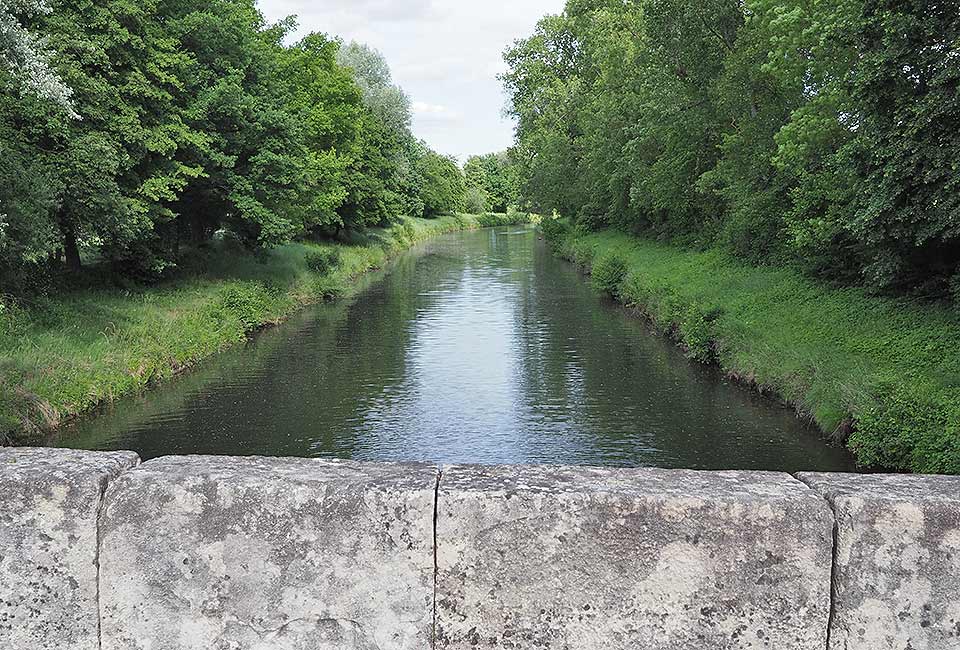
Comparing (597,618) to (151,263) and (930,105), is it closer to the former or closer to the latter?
(930,105)

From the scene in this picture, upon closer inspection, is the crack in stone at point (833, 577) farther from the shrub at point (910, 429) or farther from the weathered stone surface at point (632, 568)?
the shrub at point (910, 429)

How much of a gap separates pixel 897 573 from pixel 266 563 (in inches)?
79.3

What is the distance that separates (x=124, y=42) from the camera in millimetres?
19125

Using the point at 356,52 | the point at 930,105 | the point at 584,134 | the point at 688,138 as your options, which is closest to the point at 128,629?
the point at 930,105

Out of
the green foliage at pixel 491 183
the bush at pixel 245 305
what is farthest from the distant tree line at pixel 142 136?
the green foliage at pixel 491 183

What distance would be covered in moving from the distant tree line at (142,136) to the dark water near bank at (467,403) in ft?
11.6

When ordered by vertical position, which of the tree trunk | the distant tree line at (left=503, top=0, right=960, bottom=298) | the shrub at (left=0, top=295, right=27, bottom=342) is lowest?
the shrub at (left=0, top=295, right=27, bottom=342)

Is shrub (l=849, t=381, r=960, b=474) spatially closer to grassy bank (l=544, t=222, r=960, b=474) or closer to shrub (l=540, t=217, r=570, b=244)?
grassy bank (l=544, t=222, r=960, b=474)

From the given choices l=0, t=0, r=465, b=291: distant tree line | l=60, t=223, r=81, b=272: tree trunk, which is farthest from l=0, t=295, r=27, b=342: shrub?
l=60, t=223, r=81, b=272: tree trunk

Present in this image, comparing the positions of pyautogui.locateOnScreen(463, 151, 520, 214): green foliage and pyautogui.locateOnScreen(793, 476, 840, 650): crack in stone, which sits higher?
pyautogui.locateOnScreen(463, 151, 520, 214): green foliage

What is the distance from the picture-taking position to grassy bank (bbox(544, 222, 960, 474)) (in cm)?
1059

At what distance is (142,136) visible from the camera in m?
18.9

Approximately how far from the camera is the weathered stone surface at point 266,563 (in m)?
2.75

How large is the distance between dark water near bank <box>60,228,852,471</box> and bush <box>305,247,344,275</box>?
6817mm
